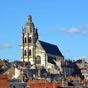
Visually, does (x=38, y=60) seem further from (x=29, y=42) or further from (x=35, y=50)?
(x=29, y=42)

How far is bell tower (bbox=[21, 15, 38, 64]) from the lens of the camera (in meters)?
138

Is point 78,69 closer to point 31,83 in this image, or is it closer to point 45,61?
point 45,61

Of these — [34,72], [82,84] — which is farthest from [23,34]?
[82,84]

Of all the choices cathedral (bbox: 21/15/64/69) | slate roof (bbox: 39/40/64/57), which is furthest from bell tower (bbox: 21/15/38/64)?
slate roof (bbox: 39/40/64/57)

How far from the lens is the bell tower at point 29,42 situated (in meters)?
138

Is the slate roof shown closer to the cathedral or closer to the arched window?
the cathedral

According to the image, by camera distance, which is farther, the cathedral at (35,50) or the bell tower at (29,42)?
the bell tower at (29,42)

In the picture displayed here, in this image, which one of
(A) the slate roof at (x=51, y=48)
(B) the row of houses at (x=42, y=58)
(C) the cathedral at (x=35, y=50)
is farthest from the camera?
(A) the slate roof at (x=51, y=48)

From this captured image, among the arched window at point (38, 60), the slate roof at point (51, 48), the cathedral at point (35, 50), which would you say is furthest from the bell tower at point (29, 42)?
the slate roof at point (51, 48)

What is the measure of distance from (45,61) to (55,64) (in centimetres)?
281

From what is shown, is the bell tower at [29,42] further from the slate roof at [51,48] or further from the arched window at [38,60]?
the slate roof at [51,48]

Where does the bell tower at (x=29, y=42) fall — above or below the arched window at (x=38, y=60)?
above

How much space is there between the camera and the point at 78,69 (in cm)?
14225

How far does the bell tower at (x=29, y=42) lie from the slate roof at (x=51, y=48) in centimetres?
278
